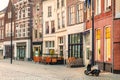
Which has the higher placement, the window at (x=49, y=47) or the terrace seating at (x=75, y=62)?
the window at (x=49, y=47)

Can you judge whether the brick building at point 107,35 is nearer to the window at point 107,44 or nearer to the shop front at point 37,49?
the window at point 107,44

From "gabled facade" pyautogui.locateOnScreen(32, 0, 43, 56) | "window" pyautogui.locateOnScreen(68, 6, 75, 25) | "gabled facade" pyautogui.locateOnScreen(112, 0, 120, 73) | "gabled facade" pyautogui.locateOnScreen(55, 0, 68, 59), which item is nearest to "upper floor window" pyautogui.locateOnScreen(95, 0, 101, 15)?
"gabled facade" pyautogui.locateOnScreen(112, 0, 120, 73)

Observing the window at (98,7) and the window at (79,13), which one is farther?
the window at (79,13)

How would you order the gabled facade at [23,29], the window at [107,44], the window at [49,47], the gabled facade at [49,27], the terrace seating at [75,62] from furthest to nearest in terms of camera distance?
the gabled facade at [23,29] < the gabled facade at [49,27] < the window at [49,47] < the terrace seating at [75,62] < the window at [107,44]

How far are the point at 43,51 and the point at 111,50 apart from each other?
2844 centimetres

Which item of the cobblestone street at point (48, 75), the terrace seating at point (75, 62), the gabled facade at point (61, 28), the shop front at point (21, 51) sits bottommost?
the cobblestone street at point (48, 75)

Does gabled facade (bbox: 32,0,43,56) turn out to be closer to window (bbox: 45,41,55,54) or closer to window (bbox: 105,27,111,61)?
window (bbox: 45,41,55,54)

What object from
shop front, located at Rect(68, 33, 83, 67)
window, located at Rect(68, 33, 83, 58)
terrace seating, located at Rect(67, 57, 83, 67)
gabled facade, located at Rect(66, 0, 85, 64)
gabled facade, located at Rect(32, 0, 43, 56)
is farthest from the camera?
gabled facade, located at Rect(32, 0, 43, 56)

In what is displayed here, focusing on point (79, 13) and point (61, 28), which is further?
point (61, 28)

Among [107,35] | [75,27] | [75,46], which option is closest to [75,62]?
[75,46]

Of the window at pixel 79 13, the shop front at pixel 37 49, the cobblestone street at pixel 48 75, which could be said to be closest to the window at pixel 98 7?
the cobblestone street at pixel 48 75

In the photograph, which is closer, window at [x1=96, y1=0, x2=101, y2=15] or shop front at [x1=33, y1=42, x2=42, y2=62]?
window at [x1=96, y1=0, x2=101, y2=15]

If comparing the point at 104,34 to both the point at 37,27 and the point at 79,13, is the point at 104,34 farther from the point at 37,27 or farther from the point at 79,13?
the point at 37,27

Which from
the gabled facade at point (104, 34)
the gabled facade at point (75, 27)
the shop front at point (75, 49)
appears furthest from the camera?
the gabled facade at point (75, 27)
